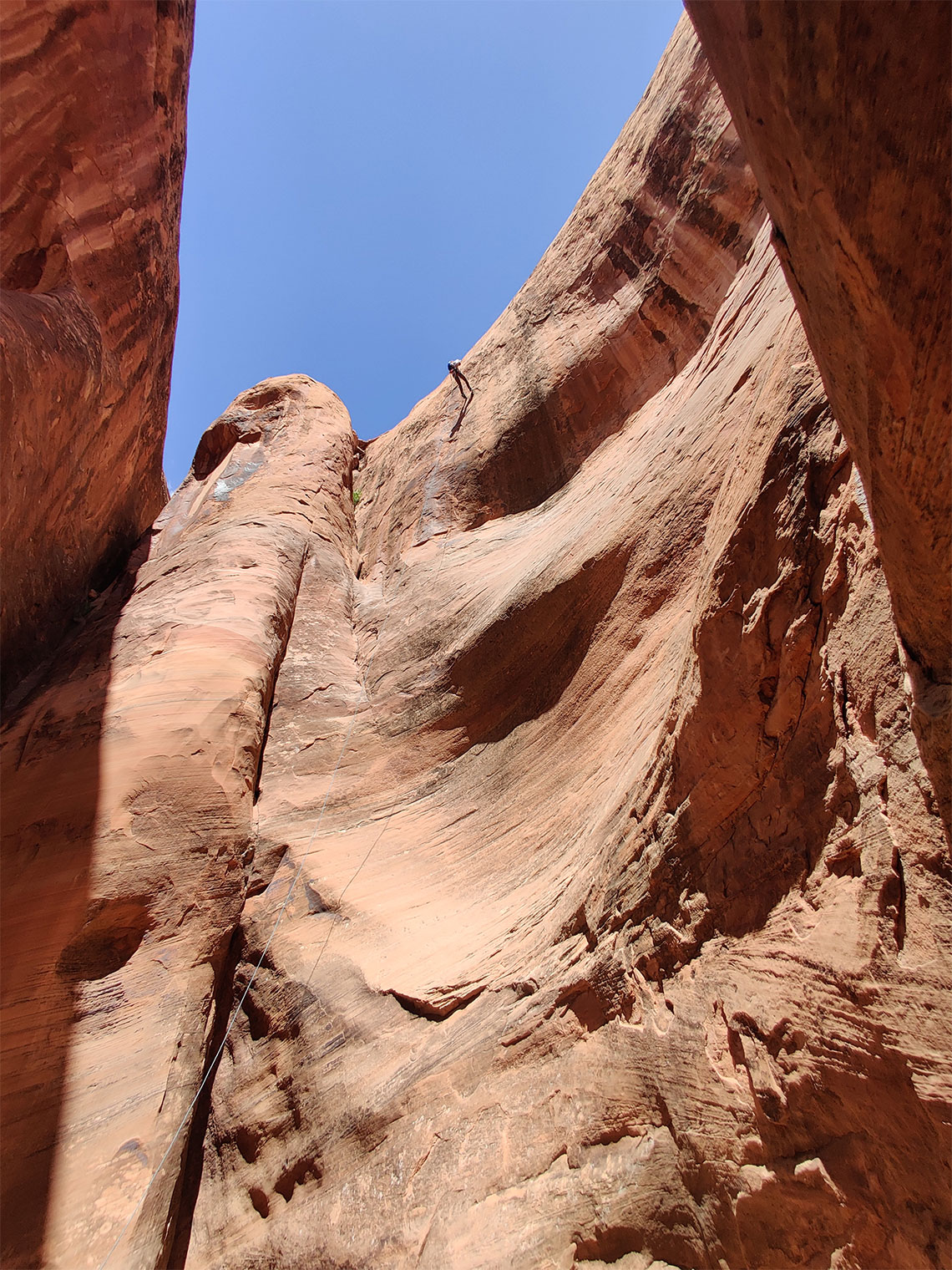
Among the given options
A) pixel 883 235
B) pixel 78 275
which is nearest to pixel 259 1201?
Result: pixel 883 235

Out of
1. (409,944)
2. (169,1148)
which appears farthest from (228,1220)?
(409,944)

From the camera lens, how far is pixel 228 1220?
11.8 feet

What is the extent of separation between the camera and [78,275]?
5754mm

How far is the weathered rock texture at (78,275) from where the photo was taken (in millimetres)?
4855

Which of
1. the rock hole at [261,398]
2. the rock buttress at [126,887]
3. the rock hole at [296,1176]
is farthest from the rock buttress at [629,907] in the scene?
the rock hole at [261,398]

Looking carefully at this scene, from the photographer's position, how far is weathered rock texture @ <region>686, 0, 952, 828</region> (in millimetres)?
1279

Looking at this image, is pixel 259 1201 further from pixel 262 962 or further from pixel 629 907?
pixel 629 907

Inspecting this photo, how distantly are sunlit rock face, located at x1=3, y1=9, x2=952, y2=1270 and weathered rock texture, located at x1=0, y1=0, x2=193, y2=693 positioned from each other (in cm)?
72

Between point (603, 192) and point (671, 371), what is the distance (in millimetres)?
3781

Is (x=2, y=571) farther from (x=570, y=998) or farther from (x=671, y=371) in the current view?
(x=671, y=371)

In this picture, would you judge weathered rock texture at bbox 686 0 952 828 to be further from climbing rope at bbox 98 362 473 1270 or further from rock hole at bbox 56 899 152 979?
rock hole at bbox 56 899 152 979

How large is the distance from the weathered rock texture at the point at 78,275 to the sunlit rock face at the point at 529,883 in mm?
724

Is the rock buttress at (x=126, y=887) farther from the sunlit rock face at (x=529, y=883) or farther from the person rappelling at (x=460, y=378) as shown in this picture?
the person rappelling at (x=460, y=378)

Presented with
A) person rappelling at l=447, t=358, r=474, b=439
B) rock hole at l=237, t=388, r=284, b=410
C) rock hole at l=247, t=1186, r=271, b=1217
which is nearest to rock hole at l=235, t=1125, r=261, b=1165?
rock hole at l=247, t=1186, r=271, b=1217
